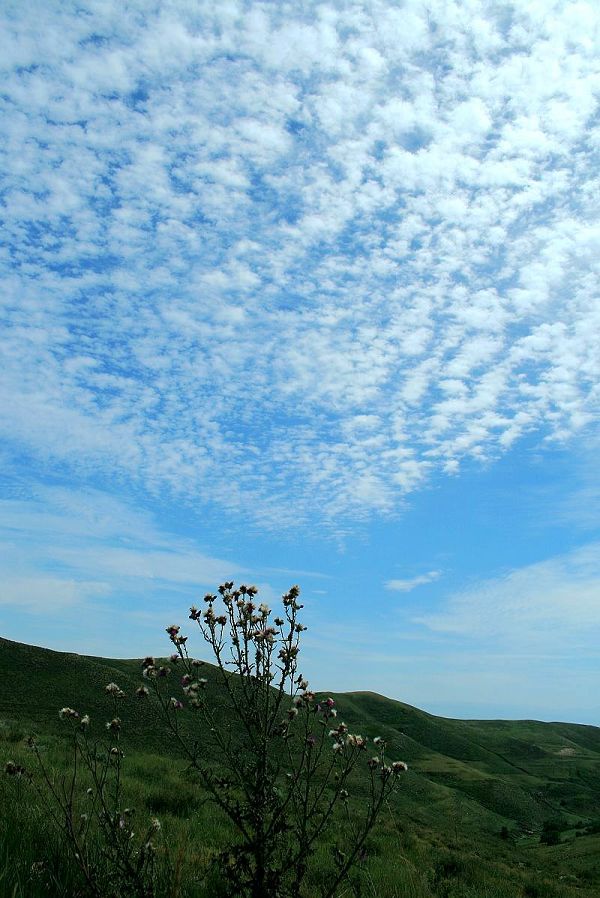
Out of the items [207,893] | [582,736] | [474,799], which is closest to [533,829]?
[474,799]

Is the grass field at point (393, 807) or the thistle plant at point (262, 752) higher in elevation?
Result: the thistle plant at point (262, 752)

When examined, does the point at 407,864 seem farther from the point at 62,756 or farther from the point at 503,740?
the point at 503,740

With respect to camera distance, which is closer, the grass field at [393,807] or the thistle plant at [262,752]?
the thistle plant at [262,752]

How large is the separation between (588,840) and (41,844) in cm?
3442

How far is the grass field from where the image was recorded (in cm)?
608

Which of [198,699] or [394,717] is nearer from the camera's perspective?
[198,699]

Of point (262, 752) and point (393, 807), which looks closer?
point (262, 752)

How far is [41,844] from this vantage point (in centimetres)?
590

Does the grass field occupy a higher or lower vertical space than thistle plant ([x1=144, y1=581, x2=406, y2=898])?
lower

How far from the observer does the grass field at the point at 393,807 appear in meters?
6.08

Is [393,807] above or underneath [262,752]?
underneath

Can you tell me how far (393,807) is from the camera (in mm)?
31297

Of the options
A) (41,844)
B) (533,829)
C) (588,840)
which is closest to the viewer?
(41,844)

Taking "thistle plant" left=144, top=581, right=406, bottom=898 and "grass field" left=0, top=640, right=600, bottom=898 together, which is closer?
"thistle plant" left=144, top=581, right=406, bottom=898
